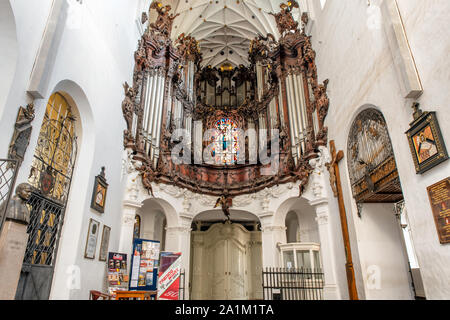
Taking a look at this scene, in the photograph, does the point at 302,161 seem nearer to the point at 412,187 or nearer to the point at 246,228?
the point at 412,187

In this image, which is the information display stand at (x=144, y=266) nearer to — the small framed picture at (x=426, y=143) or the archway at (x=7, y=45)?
the archway at (x=7, y=45)

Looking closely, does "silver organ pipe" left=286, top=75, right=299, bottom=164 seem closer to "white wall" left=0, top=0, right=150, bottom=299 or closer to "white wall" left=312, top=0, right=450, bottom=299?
"white wall" left=312, top=0, right=450, bottom=299

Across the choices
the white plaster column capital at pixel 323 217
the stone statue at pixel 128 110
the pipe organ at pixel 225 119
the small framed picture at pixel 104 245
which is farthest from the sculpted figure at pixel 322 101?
the small framed picture at pixel 104 245

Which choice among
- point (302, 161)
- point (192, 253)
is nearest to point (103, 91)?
point (302, 161)

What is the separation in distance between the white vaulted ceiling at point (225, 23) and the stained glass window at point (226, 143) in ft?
15.5

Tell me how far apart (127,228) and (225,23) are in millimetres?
11846

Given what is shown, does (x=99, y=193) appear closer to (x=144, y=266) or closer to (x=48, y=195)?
(x=48, y=195)

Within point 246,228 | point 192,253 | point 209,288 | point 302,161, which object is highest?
point 302,161

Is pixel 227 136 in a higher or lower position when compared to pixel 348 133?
higher

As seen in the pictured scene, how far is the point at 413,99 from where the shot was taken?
448 centimetres

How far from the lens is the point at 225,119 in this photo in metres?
14.0

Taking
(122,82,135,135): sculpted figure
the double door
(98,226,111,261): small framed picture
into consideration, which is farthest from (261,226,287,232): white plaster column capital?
(122,82,135,135): sculpted figure
